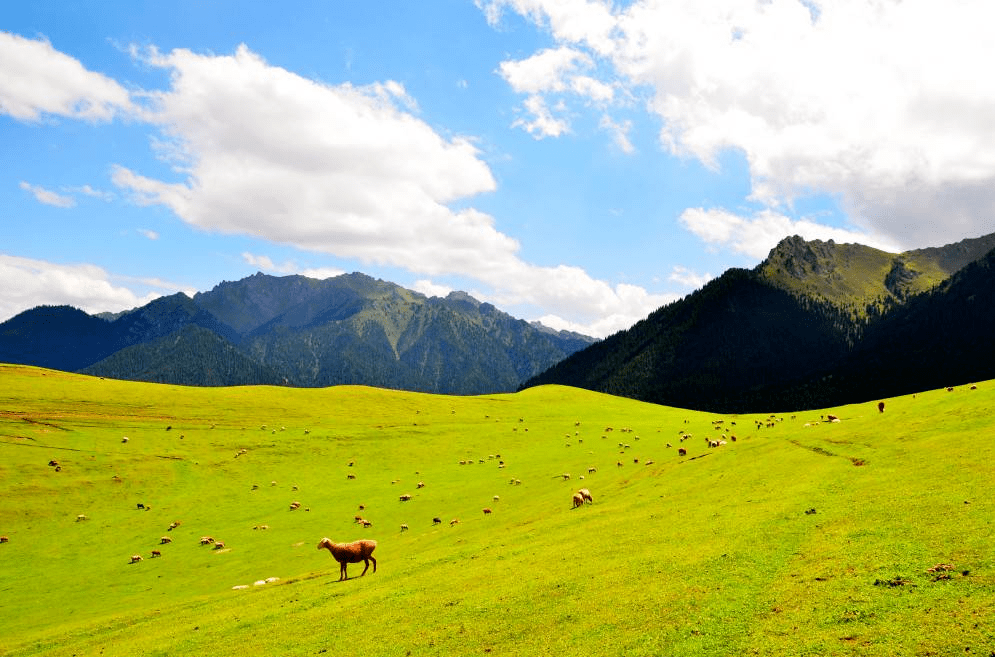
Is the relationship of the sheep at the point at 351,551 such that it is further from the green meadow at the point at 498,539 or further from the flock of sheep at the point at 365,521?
the green meadow at the point at 498,539

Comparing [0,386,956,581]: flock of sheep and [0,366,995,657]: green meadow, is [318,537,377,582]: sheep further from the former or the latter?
[0,366,995,657]: green meadow

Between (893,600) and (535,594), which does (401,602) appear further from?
(893,600)

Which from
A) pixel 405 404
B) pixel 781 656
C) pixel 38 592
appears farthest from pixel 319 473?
pixel 781 656

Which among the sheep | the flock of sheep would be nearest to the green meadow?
the flock of sheep

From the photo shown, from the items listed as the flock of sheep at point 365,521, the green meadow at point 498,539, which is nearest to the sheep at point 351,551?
the flock of sheep at point 365,521

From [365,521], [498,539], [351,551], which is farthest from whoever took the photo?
[365,521]

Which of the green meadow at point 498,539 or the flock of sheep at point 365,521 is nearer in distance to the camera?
the green meadow at point 498,539

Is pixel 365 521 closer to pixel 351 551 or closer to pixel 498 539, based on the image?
pixel 351 551

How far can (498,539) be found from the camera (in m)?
38.1

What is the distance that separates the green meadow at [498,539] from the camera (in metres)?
18.2

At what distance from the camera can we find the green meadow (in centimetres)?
1825

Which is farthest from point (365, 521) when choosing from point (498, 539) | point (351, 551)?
point (498, 539)

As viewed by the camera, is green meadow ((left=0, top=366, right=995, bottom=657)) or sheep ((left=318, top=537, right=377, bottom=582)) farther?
sheep ((left=318, top=537, right=377, bottom=582))

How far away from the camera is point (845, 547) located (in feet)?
72.1
